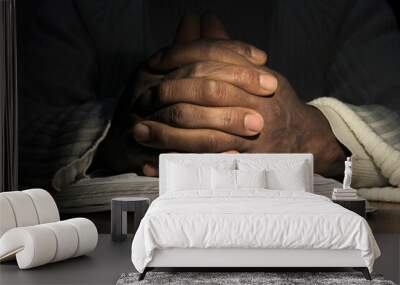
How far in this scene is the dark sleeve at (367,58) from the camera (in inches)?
302

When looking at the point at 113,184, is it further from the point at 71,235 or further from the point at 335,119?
the point at 335,119

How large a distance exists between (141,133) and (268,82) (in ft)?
5.26

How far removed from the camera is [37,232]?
5312mm

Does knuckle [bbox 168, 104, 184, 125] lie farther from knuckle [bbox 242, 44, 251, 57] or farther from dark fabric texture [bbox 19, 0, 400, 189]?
knuckle [bbox 242, 44, 251, 57]

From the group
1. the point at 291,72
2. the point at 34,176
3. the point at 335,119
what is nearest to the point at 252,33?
the point at 291,72

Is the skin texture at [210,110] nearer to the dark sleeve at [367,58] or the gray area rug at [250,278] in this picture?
the dark sleeve at [367,58]

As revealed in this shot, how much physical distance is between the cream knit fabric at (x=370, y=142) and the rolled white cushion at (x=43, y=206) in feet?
10.9

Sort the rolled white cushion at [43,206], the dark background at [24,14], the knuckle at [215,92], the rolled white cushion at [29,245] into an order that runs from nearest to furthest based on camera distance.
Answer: the rolled white cushion at [29,245] → the rolled white cushion at [43,206] → the knuckle at [215,92] → the dark background at [24,14]

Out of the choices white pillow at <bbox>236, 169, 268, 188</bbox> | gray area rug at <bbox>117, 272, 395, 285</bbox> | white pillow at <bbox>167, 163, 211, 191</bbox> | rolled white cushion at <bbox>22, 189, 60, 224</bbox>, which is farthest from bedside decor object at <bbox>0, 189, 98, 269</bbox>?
white pillow at <bbox>236, 169, 268, 188</bbox>

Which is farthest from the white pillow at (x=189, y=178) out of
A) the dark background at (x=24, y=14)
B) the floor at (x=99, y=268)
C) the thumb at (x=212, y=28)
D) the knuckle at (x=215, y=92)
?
the dark background at (x=24, y=14)

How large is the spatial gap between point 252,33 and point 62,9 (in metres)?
2.29

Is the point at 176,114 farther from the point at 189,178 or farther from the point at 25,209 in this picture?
the point at 25,209

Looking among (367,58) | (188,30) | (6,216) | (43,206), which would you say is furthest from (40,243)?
(367,58)

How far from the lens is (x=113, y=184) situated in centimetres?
777
